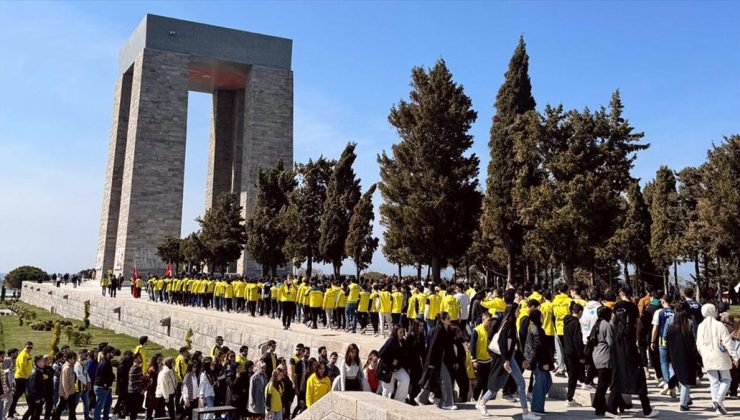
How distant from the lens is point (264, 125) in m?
51.7

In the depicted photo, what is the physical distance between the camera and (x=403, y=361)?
27.6ft

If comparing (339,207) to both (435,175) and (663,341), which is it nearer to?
(435,175)

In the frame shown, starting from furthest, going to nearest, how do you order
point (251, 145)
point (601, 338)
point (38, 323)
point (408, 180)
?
point (251, 145) → point (38, 323) → point (408, 180) → point (601, 338)

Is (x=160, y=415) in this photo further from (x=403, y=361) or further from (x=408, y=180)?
(x=408, y=180)

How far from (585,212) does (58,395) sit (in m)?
18.7

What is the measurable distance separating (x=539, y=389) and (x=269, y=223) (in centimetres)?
3034

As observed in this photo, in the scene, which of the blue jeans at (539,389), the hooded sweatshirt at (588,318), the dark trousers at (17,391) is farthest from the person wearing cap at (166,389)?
the hooded sweatshirt at (588,318)

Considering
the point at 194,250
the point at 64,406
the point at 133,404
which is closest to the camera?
the point at 133,404

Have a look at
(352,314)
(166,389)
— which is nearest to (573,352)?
(166,389)

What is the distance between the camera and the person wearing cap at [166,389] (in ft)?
36.1

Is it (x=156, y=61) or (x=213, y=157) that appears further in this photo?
(x=213, y=157)

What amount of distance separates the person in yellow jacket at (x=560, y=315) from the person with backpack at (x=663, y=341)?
1320mm

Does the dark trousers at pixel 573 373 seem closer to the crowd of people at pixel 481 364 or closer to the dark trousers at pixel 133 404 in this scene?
Answer: the crowd of people at pixel 481 364

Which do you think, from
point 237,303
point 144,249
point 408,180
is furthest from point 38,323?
point 408,180
